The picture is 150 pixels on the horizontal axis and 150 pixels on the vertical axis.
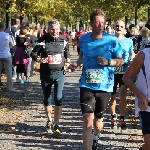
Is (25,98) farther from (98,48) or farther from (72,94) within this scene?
(98,48)

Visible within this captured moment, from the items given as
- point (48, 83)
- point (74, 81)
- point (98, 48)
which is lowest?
point (74, 81)

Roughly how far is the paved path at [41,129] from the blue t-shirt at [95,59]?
1299mm

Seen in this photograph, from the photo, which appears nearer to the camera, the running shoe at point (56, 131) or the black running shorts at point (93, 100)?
the black running shorts at point (93, 100)

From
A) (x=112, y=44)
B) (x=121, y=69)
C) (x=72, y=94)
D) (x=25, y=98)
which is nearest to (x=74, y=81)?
(x=72, y=94)

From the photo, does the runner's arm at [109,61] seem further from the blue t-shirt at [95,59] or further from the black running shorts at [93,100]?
the black running shorts at [93,100]

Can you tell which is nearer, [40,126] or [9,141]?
[9,141]

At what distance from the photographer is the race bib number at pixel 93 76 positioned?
585cm

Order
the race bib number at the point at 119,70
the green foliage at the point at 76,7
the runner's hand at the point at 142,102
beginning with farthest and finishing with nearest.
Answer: the green foliage at the point at 76,7 < the race bib number at the point at 119,70 < the runner's hand at the point at 142,102

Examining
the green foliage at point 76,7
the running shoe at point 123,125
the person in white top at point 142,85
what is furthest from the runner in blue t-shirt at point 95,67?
the green foliage at point 76,7

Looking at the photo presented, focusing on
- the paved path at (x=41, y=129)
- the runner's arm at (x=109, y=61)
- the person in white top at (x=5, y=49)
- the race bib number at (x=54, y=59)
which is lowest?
the paved path at (x=41, y=129)

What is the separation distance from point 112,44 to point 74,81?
956 cm

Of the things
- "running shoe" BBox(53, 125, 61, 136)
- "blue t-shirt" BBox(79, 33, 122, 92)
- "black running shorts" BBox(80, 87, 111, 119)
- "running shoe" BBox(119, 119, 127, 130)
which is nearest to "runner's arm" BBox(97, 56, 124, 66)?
"blue t-shirt" BBox(79, 33, 122, 92)

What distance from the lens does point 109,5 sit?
3488 centimetres

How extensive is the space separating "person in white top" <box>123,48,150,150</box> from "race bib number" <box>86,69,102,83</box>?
1269 millimetres
